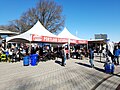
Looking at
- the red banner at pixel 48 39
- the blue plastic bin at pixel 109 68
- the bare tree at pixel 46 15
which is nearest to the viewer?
the blue plastic bin at pixel 109 68

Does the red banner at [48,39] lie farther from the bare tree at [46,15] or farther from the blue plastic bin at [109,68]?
the bare tree at [46,15]

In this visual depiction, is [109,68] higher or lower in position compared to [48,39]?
lower

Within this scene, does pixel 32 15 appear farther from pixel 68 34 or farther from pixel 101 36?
pixel 101 36

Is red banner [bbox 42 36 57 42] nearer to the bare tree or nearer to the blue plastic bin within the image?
the blue plastic bin

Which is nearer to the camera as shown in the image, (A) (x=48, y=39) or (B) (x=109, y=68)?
(B) (x=109, y=68)

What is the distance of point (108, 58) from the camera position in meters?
13.1

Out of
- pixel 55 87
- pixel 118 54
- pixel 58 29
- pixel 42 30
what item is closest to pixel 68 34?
pixel 42 30

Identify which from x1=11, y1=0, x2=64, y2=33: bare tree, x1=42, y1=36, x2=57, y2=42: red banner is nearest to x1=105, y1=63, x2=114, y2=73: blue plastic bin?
x1=42, y1=36, x2=57, y2=42: red banner

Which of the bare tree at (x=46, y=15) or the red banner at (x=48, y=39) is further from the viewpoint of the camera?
the bare tree at (x=46, y=15)

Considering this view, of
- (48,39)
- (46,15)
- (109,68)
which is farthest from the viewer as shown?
(46,15)

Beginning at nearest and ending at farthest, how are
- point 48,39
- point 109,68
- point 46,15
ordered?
point 109,68 < point 48,39 < point 46,15

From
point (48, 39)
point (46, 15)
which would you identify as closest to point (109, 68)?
point (48, 39)

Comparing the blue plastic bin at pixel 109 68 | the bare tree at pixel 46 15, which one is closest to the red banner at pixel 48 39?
the blue plastic bin at pixel 109 68

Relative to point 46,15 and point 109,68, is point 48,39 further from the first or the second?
point 46,15
